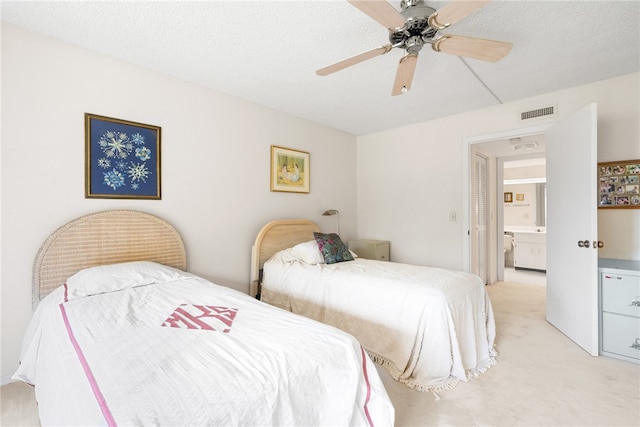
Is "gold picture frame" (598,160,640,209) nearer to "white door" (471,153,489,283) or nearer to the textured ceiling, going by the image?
the textured ceiling

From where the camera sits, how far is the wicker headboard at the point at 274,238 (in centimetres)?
311

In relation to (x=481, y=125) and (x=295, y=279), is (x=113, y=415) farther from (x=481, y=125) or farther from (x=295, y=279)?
(x=481, y=125)

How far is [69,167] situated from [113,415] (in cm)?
201

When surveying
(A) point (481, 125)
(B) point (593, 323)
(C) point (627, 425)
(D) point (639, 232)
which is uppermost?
(A) point (481, 125)

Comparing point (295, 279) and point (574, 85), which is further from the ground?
point (574, 85)

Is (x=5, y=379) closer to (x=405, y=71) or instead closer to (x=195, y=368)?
(x=195, y=368)

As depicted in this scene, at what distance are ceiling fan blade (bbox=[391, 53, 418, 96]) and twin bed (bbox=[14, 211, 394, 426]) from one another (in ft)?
5.35

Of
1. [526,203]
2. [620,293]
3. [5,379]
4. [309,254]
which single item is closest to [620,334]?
[620,293]

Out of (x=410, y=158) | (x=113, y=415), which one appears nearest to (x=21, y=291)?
Result: (x=113, y=415)

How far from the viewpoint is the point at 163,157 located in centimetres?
254

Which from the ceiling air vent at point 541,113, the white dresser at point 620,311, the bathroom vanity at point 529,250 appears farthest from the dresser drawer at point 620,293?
the bathroom vanity at point 529,250

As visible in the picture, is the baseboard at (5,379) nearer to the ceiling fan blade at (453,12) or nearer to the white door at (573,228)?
the ceiling fan blade at (453,12)

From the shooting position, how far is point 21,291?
1926 mm

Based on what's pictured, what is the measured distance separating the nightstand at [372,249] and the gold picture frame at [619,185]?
89.4 inches
